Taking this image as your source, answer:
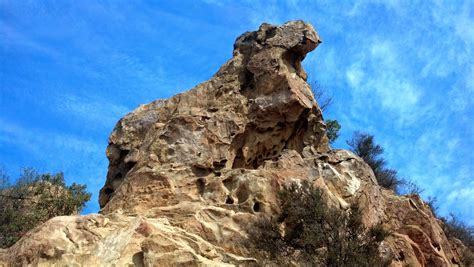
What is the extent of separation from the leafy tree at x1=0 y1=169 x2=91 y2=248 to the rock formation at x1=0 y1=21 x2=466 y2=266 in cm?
901

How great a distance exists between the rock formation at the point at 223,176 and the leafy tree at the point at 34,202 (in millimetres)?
9006

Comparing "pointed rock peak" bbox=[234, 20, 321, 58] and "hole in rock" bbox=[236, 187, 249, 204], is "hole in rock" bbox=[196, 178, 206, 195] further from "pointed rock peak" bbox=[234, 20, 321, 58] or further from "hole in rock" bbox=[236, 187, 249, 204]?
"pointed rock peak" bbox=[234, 20, 321, 58]

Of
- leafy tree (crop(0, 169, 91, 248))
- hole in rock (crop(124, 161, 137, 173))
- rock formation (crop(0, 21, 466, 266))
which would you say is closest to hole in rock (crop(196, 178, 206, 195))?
rock formation (crop(0, 21, 466, 266))

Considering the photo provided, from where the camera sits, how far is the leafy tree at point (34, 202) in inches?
1040

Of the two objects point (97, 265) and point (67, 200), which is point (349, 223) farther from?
point (67, 200)

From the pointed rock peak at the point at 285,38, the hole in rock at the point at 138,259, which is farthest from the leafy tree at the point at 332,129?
the hole in rock at the point at 138,259

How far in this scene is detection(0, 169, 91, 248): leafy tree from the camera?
86.7ft

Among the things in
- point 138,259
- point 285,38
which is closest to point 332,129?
point 285,38

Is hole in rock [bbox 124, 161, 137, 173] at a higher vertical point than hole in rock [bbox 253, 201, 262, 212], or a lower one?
higher

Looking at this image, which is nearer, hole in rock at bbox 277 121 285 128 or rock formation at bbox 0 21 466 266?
rock formation at bbox 0 21 466 266

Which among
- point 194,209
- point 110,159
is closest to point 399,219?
point 194,209

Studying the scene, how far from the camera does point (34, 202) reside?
95.9 feet

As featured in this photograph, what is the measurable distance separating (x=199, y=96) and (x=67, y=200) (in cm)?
1379

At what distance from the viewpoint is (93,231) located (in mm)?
13367
